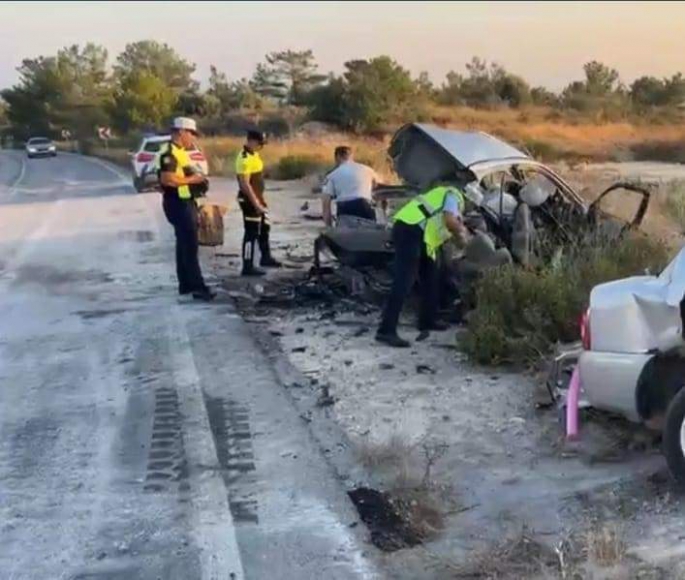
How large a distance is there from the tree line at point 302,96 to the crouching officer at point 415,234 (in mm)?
47830

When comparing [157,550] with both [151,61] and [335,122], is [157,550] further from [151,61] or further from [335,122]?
[151,61]

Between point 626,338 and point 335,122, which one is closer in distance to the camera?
point 626,338

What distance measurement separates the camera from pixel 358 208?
467 inches

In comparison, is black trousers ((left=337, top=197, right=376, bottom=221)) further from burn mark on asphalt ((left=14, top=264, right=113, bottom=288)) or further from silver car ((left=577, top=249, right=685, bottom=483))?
silver car ((left=577, top=249, right=685, bottom=483))

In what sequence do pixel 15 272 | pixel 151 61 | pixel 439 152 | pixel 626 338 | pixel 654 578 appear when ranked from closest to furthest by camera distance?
pixel 654 578 < pixel 626 338 < pixel 439 152 < pixel 15 272 < pixel 151 61

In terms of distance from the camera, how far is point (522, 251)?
9727mm

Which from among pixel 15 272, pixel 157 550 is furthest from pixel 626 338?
pixel 15 272

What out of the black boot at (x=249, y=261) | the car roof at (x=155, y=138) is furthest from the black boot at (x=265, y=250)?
the car roof at (x=155, y=138)

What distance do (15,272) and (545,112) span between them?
184 ft

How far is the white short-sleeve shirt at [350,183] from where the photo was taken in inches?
470

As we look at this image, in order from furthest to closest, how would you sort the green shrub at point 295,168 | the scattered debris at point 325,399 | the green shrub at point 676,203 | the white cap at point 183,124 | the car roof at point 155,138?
the green shrub at point 295,168, the car roof at point 155,138, the green shrub at point 676,203, the white cap at point 183,124, the scattered debris at point 325,399

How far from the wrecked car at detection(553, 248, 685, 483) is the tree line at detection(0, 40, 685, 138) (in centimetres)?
5123

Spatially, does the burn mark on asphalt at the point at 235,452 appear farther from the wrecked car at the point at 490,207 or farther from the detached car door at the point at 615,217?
the detached car door at the point at 615,217

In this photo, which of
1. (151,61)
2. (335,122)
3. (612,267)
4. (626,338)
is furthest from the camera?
(151,61)
